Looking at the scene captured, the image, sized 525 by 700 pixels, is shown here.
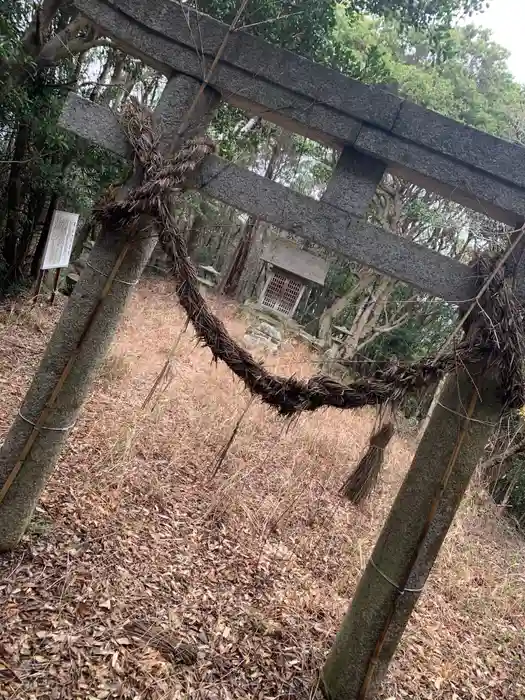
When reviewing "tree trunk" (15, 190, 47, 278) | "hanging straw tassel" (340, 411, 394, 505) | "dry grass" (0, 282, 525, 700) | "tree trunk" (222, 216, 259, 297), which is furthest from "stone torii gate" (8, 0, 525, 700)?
"tree trunk" (222, 216, 259, 297)

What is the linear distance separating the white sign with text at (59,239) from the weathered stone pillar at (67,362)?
3.08 metres

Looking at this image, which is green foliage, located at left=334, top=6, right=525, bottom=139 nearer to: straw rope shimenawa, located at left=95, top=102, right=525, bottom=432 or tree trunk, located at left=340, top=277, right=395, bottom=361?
tree trunk, located at left=340, top=277, right=395, bottom=361

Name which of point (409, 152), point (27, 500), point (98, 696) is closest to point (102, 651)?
point (98, 696)

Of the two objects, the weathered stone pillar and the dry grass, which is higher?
the weathered stone pillar

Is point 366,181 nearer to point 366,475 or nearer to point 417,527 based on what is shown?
point 417,527

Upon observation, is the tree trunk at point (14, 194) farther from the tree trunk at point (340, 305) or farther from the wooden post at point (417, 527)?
the tree trunk at point (340, 305)

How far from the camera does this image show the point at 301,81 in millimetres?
2549

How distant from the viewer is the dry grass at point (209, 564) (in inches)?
104

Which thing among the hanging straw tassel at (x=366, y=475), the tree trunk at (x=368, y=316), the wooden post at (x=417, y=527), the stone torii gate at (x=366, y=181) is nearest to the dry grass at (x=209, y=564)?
the hanging straw tassel at (x=366, y=475)

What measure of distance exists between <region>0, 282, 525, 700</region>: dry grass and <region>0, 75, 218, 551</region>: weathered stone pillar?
0.46 m

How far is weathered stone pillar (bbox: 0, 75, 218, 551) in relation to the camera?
280 centimetres

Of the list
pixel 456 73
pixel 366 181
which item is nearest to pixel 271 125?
pixel 456 73

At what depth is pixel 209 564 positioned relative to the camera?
363cm

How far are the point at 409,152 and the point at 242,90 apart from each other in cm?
93
